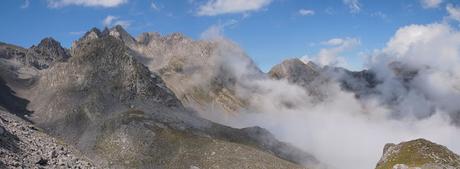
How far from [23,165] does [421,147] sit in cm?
12961

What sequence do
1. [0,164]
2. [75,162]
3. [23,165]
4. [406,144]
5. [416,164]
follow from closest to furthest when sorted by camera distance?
[0,164] → [23,165] → [75,162] → [416,164] → [406,144]

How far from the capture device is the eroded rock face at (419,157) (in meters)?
162

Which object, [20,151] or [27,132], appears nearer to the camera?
[20,151]

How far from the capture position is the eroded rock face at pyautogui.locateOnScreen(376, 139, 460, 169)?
162 metres

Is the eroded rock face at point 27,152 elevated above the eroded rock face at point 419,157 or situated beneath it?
situated beneath

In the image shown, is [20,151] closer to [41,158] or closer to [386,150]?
[41,158]

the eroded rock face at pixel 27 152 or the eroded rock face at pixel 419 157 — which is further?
the eroded rock face at pixel 419 157

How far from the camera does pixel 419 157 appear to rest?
168m

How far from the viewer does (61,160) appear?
10156 centimetres

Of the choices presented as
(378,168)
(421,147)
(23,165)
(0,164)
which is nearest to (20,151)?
(23,165)

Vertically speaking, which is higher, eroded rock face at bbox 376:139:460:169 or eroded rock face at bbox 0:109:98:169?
eroded rock face at bbox 376:139:460:169

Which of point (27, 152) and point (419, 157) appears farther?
point (419, 157)

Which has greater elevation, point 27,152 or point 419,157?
point 419,157

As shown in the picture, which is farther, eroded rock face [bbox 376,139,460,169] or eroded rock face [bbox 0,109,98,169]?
eroded rock face [bbox 376,139,460,169]
